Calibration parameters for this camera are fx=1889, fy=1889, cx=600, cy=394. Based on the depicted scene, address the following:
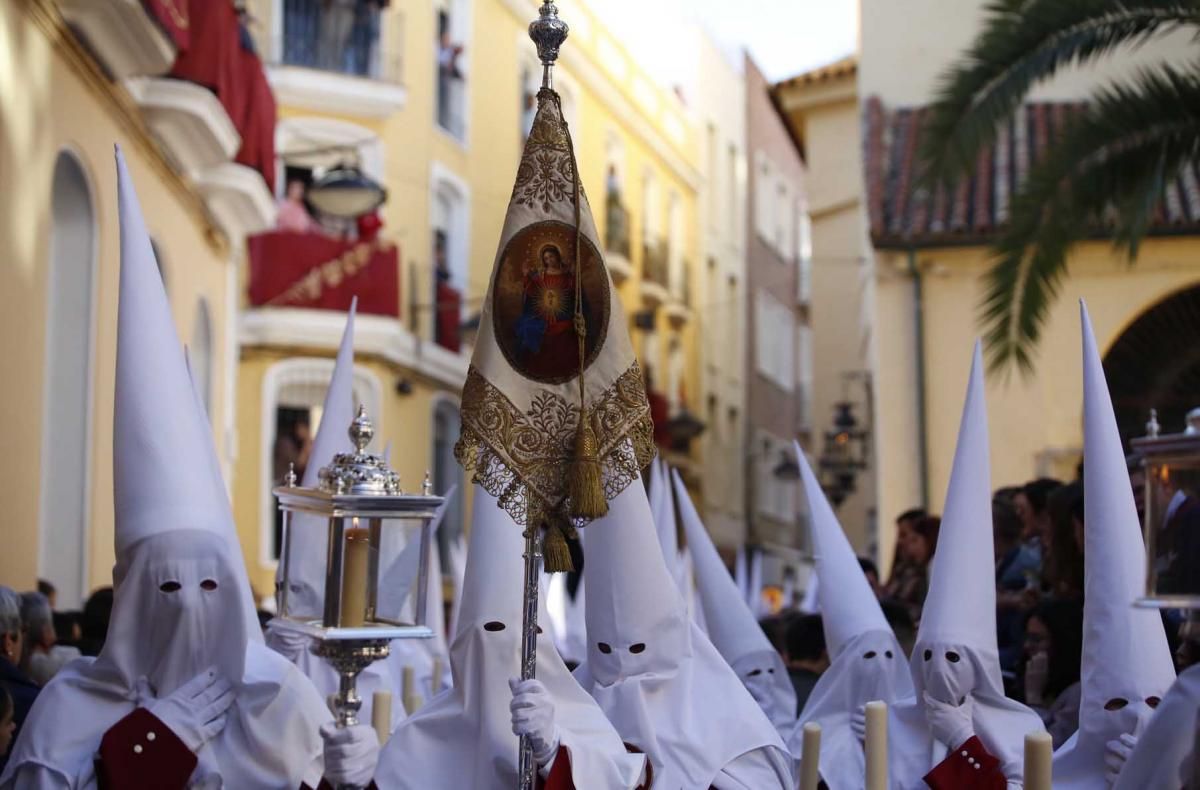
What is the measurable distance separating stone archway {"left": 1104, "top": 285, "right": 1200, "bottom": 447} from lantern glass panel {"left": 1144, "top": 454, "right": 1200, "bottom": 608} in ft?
41.6

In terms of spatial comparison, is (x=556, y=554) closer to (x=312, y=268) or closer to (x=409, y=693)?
(x=409, y=693)

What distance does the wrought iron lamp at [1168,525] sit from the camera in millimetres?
3635

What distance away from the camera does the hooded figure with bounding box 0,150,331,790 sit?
196 inches

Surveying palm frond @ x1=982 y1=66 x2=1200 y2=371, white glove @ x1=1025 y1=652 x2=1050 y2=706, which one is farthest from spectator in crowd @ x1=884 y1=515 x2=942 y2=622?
palm frond @ x1=982 y1=66 x2=1200 y2=371

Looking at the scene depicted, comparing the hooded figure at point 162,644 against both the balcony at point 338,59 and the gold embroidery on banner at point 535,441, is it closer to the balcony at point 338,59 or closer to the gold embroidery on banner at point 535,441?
the gold embroidery on banner at point 535,441

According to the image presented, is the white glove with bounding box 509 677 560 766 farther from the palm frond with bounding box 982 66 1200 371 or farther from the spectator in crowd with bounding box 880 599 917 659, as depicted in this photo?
the palm frond with bounding box 982 66 1200 371

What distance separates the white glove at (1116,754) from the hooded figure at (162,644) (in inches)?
92.8

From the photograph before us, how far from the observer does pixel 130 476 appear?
16.6 feet

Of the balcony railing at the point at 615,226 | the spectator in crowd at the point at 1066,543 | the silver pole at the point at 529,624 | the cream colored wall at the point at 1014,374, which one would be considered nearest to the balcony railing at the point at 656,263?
the balcony railing at the point at 615,226

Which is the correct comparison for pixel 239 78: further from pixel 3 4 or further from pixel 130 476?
pixel 130 476

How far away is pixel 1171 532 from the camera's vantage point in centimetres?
366

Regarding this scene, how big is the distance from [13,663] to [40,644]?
4.22ft

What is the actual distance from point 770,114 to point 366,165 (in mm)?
23242

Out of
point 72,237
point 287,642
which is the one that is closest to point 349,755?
point 287,642
